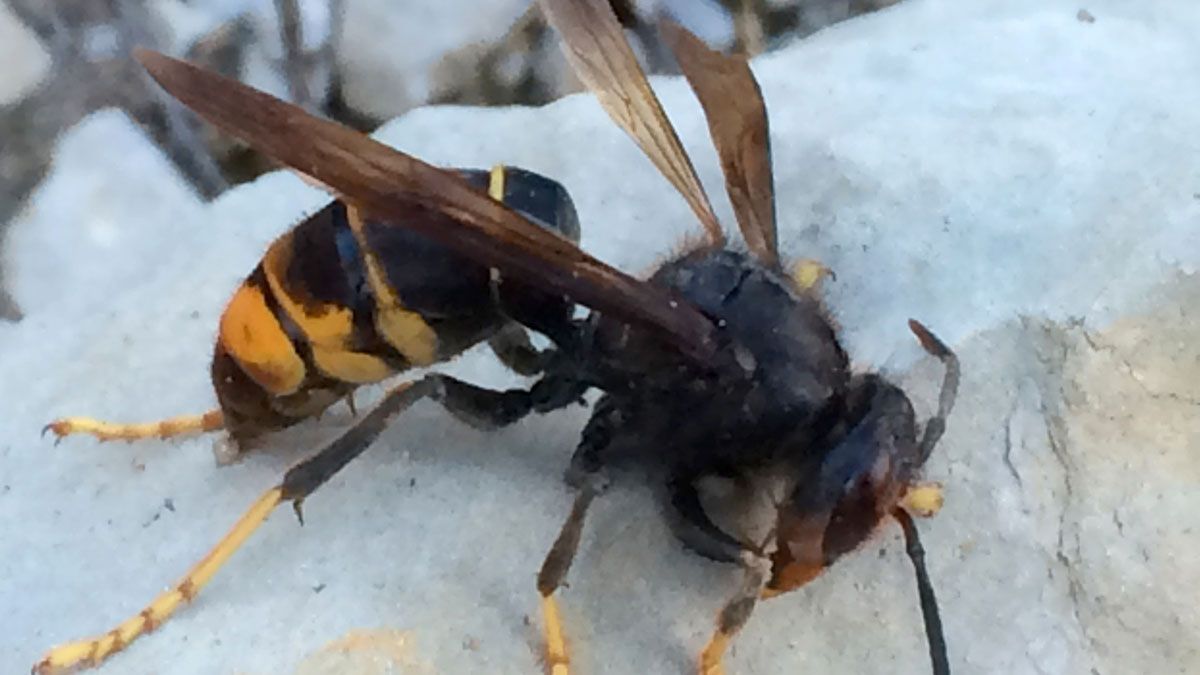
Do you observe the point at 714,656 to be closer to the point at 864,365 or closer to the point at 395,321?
the point at 864,365

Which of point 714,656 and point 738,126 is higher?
point 738,126

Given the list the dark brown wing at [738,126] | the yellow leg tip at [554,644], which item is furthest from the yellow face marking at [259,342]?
the dark brown wing at [738,126]

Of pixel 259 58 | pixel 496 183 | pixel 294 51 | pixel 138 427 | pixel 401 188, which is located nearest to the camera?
pixel 401 188

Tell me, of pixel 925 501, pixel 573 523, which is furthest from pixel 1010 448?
pixel 573 523

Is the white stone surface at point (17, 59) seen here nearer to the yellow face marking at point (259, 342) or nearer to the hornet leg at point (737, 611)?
the yellow face marking at point (259, 342)

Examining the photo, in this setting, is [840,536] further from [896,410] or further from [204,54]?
[204,54]

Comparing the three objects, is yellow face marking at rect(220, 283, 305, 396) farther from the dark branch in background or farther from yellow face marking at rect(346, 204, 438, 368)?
the dark branch in background
